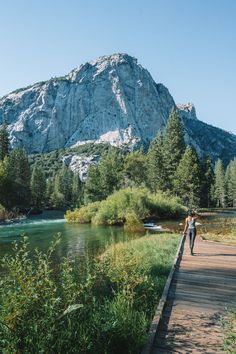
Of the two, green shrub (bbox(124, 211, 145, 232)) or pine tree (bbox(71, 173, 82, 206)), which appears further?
pine tree (bbox(71, 173, 82, 206))

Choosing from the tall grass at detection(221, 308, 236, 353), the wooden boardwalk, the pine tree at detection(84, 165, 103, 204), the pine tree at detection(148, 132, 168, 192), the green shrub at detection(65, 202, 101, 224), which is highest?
the pine tree at detection(148, 132, 168, 192)

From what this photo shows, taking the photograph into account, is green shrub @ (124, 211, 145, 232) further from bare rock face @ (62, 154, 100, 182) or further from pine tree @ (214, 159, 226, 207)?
bare rock face @ (62, 154, 100, 182)

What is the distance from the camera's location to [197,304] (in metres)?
8.55

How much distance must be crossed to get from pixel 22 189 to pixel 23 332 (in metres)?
82.9

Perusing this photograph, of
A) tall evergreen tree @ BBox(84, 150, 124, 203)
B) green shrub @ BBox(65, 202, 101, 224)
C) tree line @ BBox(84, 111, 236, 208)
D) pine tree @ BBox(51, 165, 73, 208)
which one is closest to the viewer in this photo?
green shrub @ BBox(65, 202, 101, 224)

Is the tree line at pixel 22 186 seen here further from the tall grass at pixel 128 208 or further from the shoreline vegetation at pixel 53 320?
the shoreline vegetation at pixel 53 320

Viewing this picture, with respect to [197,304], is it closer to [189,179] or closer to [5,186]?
[189,179]

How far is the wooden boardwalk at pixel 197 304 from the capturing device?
20.8 feet

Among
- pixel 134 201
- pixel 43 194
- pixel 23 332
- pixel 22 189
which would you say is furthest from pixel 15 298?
pixel 43 194

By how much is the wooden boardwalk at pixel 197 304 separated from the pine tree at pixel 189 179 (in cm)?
5910

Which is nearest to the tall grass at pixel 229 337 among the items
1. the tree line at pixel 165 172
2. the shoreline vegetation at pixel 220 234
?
the shoreline vegetation at pixel 220 234

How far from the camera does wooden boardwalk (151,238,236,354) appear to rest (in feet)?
20.8

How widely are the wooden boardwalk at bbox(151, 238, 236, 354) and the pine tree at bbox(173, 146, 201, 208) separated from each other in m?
59.1

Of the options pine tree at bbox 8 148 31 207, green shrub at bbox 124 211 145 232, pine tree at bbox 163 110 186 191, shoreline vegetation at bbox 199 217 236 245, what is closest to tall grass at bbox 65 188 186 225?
green shrub at bbox 124 211 145 232
